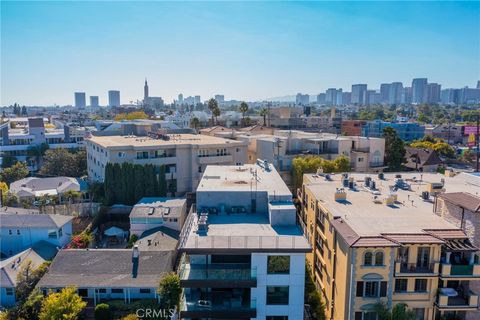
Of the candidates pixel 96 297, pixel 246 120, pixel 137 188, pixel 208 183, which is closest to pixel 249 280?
pixel 208 183

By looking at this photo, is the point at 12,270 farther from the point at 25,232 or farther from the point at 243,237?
the point at 243,237

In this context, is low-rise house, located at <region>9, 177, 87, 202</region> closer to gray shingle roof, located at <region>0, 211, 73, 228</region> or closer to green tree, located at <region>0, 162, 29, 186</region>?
green tree, located at <region>0, 162, 29, 186</region>

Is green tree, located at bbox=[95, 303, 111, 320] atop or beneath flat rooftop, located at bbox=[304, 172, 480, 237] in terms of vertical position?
beneath

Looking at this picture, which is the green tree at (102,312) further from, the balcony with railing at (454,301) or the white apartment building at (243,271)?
the balcony with railing at (454,301)

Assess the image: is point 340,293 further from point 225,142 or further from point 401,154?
point 401,154

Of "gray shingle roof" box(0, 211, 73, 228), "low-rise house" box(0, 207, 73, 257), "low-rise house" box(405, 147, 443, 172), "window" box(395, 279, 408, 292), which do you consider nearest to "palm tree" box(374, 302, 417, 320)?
"window" box(395, 279, 408, 292)

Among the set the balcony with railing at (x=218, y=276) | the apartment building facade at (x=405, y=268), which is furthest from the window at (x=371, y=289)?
the balcony with railing at (x=218, y=276)

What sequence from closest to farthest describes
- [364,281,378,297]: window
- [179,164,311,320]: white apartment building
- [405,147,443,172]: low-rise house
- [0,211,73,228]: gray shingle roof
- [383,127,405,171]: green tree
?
[179,164,311,320]: white apartment building
[364,281,378,297]: window
[0,211,73,228]: gray shingle roof
[383,127,405,171]: green tree
[405,147,443,172]: low-rise house
